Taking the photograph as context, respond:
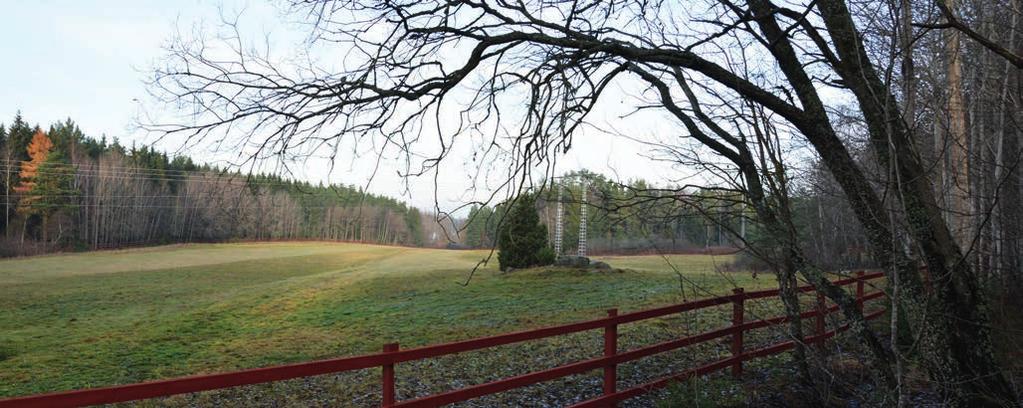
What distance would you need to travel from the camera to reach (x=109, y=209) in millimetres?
38938

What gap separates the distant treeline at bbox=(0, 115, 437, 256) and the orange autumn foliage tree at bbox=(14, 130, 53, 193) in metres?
0.06

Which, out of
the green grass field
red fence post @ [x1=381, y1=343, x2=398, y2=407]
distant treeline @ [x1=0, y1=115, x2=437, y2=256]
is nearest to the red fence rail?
red fence post @ [x1=381, y1=343, x2=398, y2=407]

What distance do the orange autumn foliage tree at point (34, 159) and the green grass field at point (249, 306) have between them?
6.83m

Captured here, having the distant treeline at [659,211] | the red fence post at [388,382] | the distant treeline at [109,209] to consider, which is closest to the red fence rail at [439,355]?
the red fence post at [388,382]

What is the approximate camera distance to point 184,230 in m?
38.3

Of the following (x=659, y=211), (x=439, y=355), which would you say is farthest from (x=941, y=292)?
(x=439, y=355)

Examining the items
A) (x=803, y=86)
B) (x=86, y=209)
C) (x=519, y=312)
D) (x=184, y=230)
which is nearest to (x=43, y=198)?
(x=86, y=209)

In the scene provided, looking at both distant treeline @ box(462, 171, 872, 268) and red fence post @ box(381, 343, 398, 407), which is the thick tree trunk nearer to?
distant treeline @ box(462, 171, 872, 268)

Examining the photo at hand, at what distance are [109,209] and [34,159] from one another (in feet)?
16.7

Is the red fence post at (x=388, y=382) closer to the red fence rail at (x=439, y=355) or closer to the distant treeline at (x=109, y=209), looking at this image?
the red fence rail at (x=439, y=355)

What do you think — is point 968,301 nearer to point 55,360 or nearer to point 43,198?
point 55,360

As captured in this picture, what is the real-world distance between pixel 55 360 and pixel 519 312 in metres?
10.5

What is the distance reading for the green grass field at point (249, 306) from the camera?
41.2 feet

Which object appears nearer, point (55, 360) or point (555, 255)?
point (55, 360)
